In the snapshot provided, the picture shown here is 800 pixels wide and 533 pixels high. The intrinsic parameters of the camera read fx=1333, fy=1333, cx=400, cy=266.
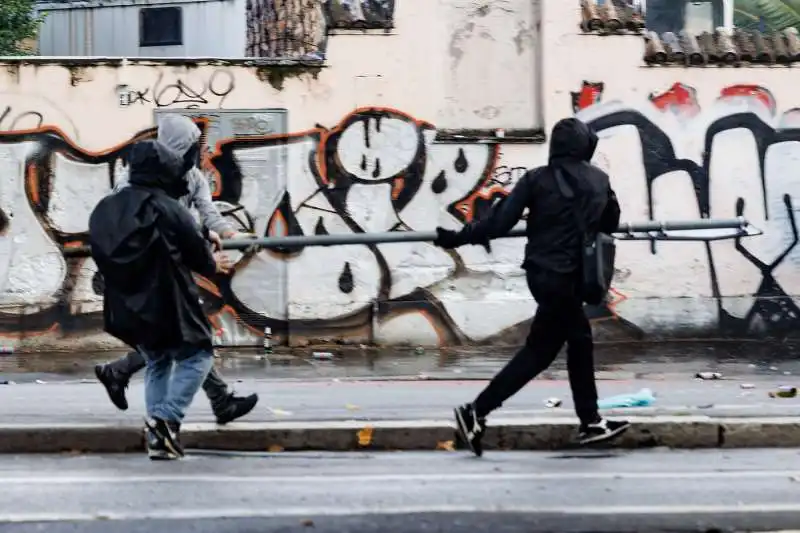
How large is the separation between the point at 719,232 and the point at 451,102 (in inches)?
112

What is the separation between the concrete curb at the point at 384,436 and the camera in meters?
7.50

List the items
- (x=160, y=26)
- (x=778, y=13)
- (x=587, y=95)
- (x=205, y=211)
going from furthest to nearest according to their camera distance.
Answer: (x=778, y=13) → (x=160, y=26) → (x=587, y=95) → (x=205, y=211)

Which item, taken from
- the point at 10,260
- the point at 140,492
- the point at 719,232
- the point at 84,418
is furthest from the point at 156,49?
the point at 140,492

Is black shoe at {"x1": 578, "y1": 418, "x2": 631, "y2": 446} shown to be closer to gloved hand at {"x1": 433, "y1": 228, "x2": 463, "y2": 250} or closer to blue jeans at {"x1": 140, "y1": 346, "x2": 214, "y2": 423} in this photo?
gloved hand at {"x1": 433, "y1": 228, "x2": 463, "y2": 250}

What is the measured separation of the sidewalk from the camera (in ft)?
24.7

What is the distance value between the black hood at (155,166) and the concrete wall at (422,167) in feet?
17.9

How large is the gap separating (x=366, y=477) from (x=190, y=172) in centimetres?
210

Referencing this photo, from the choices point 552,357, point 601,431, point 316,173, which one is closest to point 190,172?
point 552,357

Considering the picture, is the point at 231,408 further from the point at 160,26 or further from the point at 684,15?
the point at 684,15

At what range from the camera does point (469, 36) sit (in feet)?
41.9

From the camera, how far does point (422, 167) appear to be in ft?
41.3

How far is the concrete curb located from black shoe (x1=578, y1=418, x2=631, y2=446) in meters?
0.24

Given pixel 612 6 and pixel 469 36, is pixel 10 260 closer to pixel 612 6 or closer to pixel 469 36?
pixel 469 36

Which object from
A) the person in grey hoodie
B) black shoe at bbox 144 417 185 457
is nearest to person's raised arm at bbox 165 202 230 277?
the person in grey hoodie
